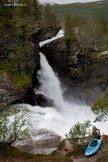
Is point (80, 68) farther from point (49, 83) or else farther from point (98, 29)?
point (98, 29)

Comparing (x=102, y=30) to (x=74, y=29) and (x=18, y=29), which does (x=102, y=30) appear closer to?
(x=74, y=29)

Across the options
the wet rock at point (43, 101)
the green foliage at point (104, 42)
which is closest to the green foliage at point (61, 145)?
the wet rock at point (43, 101)

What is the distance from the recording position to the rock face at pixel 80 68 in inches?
2739

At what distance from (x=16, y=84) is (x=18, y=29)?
42.7ft

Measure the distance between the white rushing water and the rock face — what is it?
221 centimetres

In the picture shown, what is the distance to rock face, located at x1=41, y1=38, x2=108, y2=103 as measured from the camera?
2739 inches

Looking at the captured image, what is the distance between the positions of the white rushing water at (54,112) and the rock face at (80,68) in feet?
7.24

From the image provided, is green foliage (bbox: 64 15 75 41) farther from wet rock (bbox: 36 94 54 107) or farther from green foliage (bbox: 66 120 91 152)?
green foliage (bbox: 66 120 91 152)

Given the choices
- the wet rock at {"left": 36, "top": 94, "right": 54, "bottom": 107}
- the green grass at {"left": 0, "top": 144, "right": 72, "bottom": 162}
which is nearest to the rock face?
the wet rock at {"left": 36, "top": 94, "right": 54, "bottom": 107}

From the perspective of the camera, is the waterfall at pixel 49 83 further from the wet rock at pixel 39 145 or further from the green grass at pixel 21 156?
the green grass at pixel 21 156

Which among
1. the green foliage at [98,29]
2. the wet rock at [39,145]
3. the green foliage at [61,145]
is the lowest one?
the wet rock at [39,145]

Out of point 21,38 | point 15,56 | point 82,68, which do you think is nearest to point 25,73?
point 15,56

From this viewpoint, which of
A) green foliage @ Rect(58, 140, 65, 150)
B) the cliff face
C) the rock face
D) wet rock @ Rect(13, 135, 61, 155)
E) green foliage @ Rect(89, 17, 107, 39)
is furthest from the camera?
green foliage @ Rect(89, 17, 107, 39)

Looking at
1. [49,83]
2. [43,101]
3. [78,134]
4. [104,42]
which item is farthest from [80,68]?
[78,134]
